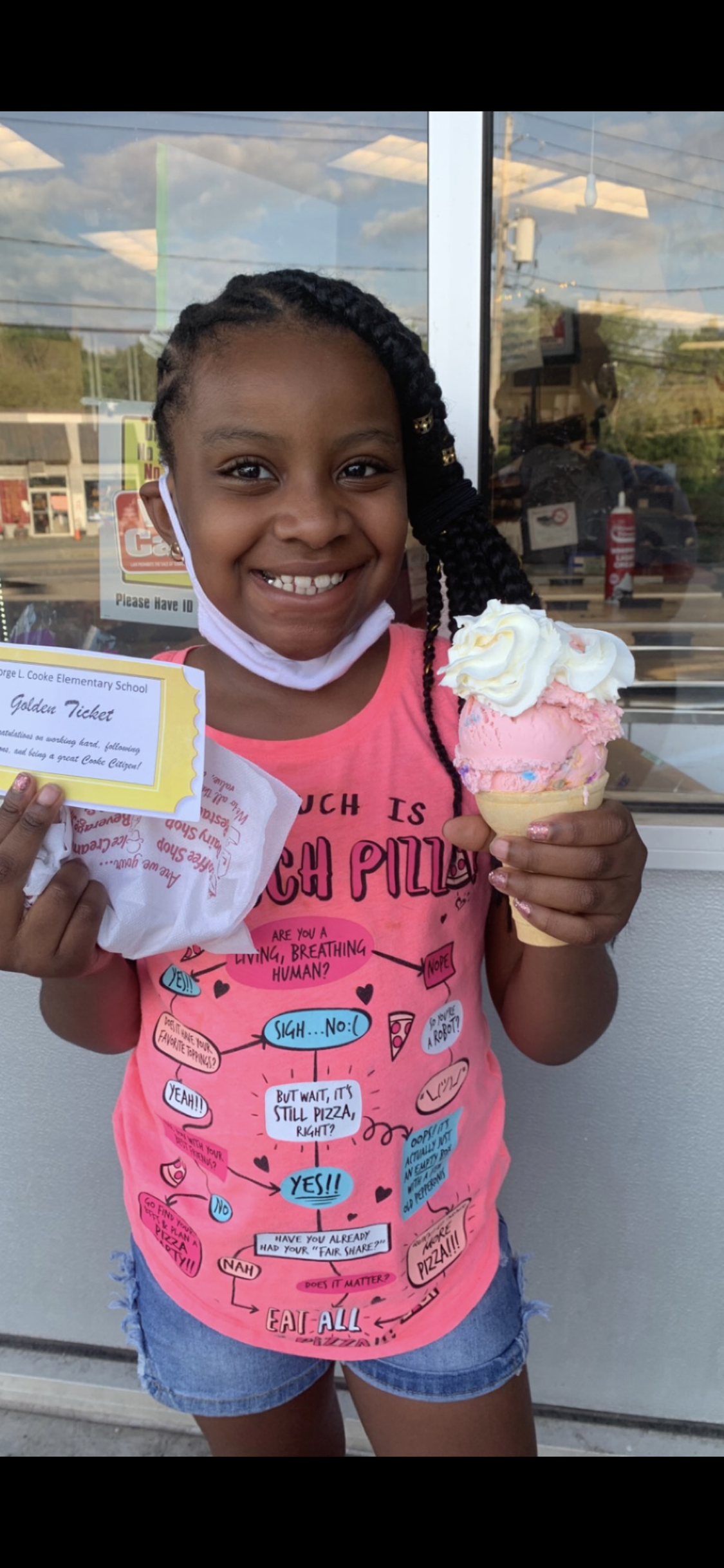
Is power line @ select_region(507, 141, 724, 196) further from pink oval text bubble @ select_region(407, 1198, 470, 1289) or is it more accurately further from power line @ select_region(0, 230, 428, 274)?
pink oval text bubble @ select_region(407, 1198, 470, 1289)

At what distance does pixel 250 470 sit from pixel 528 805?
52cm

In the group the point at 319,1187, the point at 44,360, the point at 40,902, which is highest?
the point at 44,360

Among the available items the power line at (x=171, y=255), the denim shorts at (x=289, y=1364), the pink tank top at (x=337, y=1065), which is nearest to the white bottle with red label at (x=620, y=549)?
the power line at (x=171, y=255)

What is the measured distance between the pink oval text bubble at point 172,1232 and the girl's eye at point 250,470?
0.97 meters

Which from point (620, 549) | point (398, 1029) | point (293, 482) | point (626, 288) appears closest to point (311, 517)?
point (293, 482)

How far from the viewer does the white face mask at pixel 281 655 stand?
138cm

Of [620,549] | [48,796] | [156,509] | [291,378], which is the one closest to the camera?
[48,796]

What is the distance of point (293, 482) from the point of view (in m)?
1.26

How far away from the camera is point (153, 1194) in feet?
4.85

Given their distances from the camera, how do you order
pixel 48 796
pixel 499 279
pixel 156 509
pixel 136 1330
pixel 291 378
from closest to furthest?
pixel 48 796
pixel 291 378
pixel 156 509
pixel 136 1330
pixel 499 279

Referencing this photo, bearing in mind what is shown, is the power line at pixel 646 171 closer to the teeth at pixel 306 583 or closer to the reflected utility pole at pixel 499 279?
the reflected utility pole at pixel 499 279

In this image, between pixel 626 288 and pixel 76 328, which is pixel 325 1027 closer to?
pixel 76 328

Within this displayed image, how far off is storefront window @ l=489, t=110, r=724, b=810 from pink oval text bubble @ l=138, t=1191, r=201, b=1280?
4.19 feet

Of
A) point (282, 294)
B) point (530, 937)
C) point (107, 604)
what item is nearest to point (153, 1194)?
point (530, 937)
